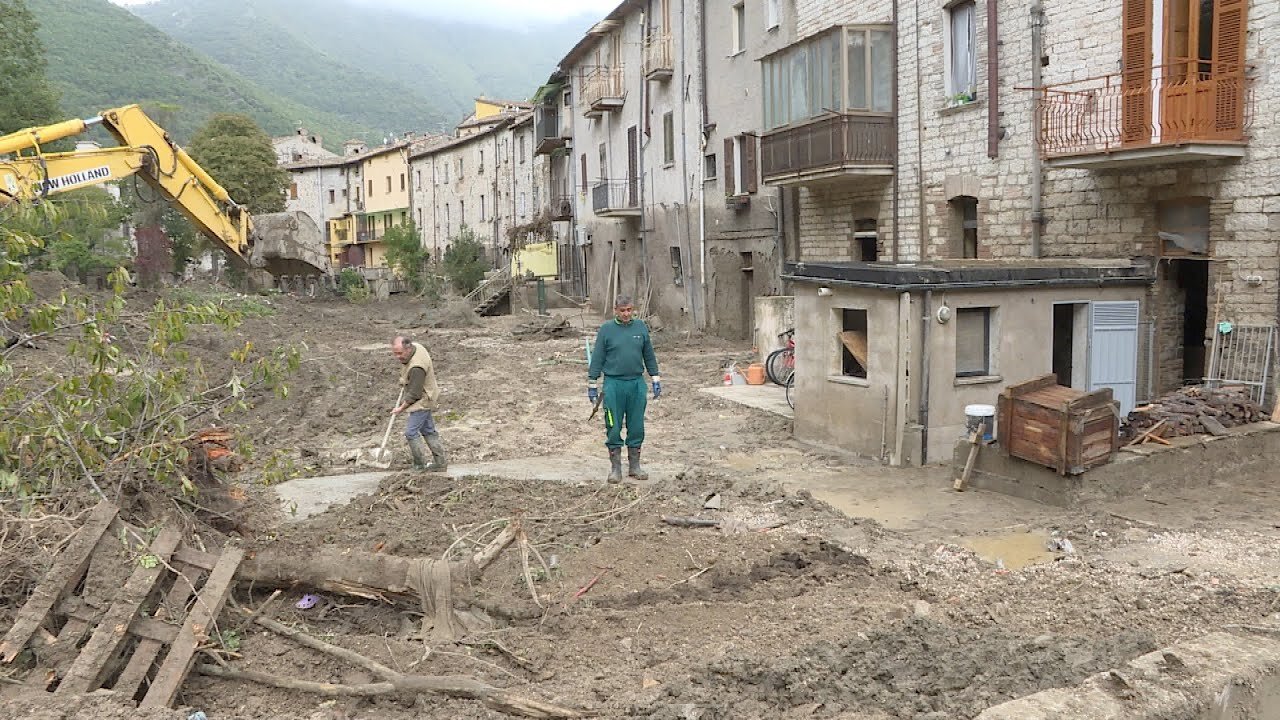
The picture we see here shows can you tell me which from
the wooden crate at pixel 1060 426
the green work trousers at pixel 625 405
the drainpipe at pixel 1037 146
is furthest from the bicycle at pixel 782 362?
the wooden crate at pixel 1060 426

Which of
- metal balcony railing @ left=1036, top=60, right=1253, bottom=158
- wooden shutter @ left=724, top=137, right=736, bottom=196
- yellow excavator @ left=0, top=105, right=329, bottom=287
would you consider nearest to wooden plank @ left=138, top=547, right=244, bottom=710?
yellow excavator @ left=0, top=105, right=329, bottom=287

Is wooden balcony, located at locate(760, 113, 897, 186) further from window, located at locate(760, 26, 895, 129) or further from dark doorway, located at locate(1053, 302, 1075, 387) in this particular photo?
dark doorway, located at locate(1053, 302, 1075, 387)

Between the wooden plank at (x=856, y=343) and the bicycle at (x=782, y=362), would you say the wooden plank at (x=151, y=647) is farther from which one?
the bicycle at (x=782, y=362)

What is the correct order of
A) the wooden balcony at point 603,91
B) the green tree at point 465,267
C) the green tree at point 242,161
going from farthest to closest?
the green tree at point 242,161
the green tree at point 465,267
the wooden balcony at point 603,91

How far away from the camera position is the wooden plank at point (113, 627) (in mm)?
4785

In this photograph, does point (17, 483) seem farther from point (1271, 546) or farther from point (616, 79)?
point (616, 79)

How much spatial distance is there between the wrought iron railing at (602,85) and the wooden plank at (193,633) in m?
27.7

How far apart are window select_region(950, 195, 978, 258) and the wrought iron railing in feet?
54.1

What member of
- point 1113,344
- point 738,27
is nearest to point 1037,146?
point 1113,344

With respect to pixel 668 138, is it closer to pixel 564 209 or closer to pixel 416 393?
pixel 564 209

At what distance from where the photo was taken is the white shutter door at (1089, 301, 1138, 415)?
1180 centimetres

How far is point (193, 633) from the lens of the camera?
518 cm

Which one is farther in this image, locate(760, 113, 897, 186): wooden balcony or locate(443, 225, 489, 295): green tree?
locate(443, 225, 489, 295): green tree

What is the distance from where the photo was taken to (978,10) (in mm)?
16109
